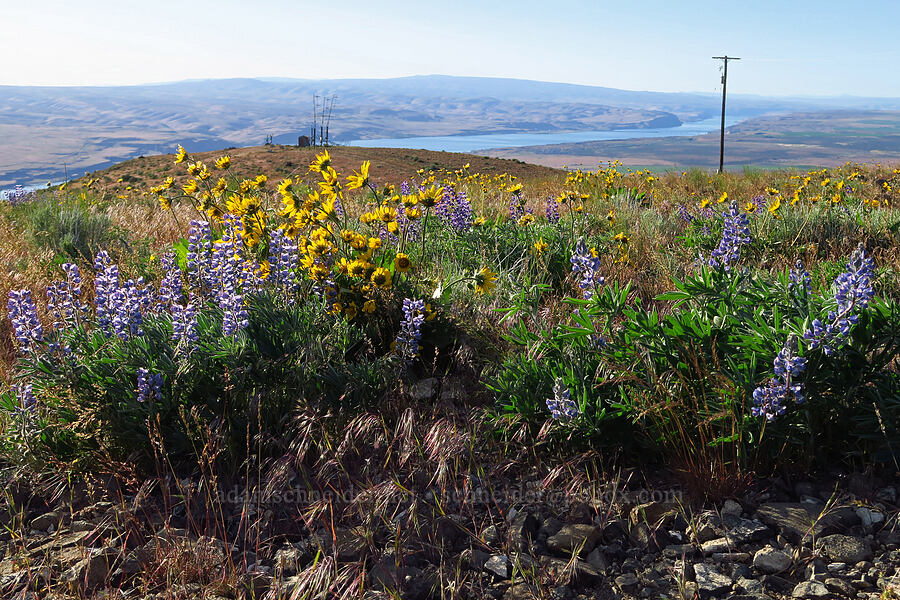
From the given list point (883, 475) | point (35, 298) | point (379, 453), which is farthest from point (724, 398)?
point (35, 298)

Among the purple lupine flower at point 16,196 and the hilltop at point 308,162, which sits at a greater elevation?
the hilltop at point 308,162

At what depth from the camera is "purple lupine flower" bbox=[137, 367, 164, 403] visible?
216 cm

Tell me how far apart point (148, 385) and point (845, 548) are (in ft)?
7.58

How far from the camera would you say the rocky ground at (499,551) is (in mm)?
1694

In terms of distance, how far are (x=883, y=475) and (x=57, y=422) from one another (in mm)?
2953

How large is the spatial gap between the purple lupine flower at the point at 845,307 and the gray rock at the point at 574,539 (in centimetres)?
86

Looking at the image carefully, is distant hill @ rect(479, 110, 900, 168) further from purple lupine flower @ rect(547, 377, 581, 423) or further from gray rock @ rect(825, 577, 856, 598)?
gray rock @ rect(825, 577, 856, 598)

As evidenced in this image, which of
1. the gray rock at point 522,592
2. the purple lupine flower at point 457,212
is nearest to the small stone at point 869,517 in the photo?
the gray rock at point 522,592

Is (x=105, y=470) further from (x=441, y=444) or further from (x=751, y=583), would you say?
(x=751, y=583)

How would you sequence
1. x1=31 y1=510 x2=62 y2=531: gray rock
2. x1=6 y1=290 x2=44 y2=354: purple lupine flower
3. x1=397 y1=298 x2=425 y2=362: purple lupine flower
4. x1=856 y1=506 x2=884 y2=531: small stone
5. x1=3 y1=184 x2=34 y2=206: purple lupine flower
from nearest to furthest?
x1=856 y1=506 x2=884 y2=531: small stone → x1=31 y1=510 x2=62 y2=531: gray rock → x1=6 y1=290 x2=44 y2=354: purple lupine flower → x1=397 y1=298 x2=425 y2=362: purple lupine flower → x1=3 y1=184 x2=34 y2=206: purple lupine flower

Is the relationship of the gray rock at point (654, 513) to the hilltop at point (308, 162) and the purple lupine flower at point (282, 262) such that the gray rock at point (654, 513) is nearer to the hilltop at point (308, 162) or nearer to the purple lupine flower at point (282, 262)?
the purple lupine flower at point (282, 262)

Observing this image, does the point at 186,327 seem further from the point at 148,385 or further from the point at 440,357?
the point at 440,357

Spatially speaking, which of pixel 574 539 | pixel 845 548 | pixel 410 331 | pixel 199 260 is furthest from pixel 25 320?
pixel 845 548

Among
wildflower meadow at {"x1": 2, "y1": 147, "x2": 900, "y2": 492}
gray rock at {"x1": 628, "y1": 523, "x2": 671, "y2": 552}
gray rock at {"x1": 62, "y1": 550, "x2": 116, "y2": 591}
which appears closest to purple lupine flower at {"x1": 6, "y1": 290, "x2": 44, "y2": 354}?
wildflower meadow at {"x1": 2, "y1": 147, "x2": 900, "y2": 492}
